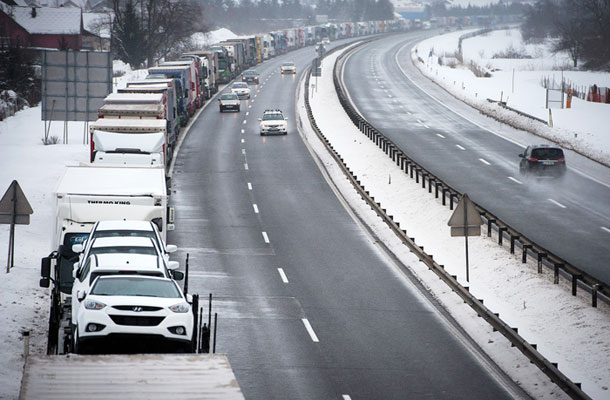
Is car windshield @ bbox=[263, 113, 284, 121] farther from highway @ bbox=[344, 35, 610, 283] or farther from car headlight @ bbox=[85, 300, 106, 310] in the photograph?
car headlight @ bbox=[85, 300, 106, 310]

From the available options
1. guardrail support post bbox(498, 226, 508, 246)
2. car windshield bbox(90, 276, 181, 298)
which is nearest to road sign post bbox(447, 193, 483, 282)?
guardrail support post bbox(498, 226, 508, 246)

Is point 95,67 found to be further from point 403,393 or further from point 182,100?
point 403,393

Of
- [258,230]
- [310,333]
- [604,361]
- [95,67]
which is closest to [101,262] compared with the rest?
[310,333]

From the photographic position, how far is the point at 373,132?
5481cm

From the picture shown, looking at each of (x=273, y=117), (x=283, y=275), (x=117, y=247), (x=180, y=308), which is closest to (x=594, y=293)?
→ (x=283, y=275)

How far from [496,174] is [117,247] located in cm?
2801

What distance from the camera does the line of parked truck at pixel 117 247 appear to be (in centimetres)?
1512

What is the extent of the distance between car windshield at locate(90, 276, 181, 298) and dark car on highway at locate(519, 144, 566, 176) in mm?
28426

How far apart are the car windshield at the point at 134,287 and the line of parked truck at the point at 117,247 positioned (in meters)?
0.02

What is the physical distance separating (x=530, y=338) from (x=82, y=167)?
467 inches

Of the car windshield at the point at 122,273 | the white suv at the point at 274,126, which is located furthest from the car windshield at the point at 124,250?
the white suv at the point at 274,126

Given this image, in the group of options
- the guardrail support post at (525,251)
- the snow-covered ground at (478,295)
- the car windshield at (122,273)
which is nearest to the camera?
the car windshield at (122,273)

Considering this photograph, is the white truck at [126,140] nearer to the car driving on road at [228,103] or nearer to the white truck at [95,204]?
the white truck at [95,204]

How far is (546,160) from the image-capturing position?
137 ft
